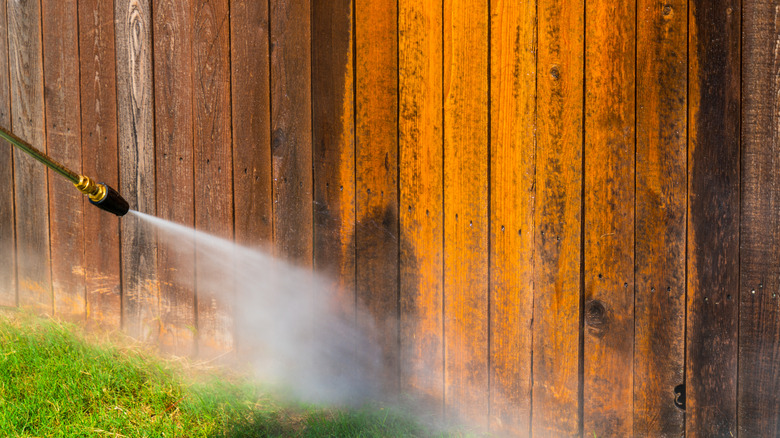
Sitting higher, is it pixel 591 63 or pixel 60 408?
pixel 591 63

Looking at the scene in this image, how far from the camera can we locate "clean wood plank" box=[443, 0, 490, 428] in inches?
87.8

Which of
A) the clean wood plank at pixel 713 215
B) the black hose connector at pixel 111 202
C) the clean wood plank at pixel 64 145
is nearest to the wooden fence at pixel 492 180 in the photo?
the clean wood plank at pixel 713 215

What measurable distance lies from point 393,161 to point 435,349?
704mm

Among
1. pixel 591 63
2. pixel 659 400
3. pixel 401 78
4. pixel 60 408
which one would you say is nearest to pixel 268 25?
pixel 401 78

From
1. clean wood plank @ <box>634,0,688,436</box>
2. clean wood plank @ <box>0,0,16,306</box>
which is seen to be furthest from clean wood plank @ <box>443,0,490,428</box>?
clean wood plank @ <box>0,0,16,306</box>

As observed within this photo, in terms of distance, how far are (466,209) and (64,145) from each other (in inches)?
77.4

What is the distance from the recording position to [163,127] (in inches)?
109

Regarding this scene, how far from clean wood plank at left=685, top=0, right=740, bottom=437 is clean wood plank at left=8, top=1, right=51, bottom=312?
2.81 meters

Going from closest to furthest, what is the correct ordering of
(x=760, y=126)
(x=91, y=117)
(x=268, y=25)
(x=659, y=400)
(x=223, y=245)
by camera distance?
(x=760, y=126)
(x=659, y=400)
(x=268, y=25)
(x=223, y=245)
(x=91, y=117)

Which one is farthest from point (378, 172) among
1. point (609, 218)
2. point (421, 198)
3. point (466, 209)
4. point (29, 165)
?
point (29, 165)

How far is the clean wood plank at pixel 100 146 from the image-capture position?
2877 mm

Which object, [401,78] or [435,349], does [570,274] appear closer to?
[435,349]

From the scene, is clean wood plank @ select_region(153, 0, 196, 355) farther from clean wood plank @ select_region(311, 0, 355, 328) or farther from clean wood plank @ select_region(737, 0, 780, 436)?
clean wood plank @ select_region(737, 0, 780, 436)

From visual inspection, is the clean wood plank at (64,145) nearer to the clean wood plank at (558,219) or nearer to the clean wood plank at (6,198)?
the clean wood plank at (6,198)
